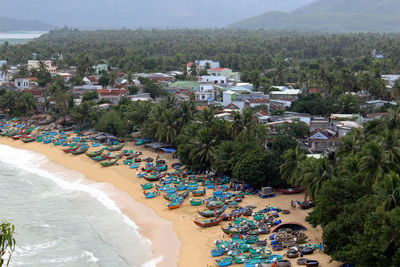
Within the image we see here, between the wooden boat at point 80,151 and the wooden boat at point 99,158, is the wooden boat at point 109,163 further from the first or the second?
the wooden boat at point 80,151

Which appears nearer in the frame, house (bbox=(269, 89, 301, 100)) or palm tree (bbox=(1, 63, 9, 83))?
house (bbox=(269, 89, 301, 100))

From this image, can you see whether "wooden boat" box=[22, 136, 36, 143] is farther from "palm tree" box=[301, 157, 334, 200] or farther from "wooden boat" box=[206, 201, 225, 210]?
"palm tree" box=[301, 157, 334, 200]

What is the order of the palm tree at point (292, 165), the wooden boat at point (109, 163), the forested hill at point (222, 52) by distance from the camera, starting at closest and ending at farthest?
1. the palm tree at point (292, 165)
2. the wooden boat at point (109, 163)
3. the forested hill at point (222, 52)

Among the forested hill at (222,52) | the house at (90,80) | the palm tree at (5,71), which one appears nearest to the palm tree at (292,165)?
the house at (90,80)

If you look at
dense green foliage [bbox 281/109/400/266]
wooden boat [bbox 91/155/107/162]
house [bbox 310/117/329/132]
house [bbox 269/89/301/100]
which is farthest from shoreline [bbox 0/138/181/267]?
house [bbox 269/89/301/100]

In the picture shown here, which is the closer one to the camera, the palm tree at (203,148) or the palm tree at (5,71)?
the palm tree at (203,148)

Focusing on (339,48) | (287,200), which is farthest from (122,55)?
(287,200)

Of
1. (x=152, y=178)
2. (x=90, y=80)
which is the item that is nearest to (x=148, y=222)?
(x=152, y=178)

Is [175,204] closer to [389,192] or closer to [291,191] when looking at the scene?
[291,191]
